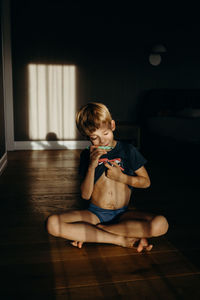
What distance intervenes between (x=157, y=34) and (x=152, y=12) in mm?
361

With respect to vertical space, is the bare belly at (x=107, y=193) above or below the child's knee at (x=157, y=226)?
above

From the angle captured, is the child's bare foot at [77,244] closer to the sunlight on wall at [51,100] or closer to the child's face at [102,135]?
the child's face at [102,135]

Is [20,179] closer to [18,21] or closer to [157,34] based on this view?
[18,21]

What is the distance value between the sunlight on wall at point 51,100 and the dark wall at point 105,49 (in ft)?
0.36

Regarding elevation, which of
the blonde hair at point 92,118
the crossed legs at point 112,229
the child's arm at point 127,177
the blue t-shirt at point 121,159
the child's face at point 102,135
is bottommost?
the crossed legs at point 112,229

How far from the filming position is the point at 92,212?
1473 mm

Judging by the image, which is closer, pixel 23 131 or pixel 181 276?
pixel 181 276

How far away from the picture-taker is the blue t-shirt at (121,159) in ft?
4.71

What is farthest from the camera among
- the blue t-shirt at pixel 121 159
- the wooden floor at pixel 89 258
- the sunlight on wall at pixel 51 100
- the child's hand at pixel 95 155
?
the sunlight on wall at pixel 51 100

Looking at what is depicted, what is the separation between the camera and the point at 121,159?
1461mm

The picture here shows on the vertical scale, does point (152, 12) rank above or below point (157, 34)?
above

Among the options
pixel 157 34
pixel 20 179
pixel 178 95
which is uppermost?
pixel 157 34

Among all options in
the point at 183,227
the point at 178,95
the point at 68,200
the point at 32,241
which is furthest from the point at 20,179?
the point at 178,95

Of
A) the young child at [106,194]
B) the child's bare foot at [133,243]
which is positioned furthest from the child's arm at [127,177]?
the child's bare foot at [133,243]
